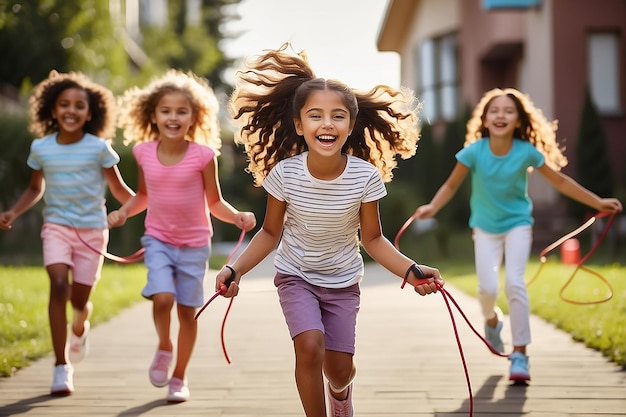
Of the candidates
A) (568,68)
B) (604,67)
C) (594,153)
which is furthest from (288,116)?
(604,67)

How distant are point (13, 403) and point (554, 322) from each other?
4.73 meters

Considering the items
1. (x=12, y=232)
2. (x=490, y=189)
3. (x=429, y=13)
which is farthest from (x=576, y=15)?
(x=490, y=189)

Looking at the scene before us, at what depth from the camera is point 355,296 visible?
4.44 meters

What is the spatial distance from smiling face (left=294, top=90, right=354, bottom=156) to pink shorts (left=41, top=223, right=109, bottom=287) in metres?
1.98

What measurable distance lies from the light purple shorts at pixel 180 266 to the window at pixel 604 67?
50.1ft

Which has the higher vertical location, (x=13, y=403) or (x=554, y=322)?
(x=13, y=403)

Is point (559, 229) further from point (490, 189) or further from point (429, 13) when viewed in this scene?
point (490, 189)

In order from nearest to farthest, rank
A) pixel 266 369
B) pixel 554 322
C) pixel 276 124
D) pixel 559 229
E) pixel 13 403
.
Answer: pixel 276 124
pixel 13 403
pixel 266 369
pixel 554 322
pixel 559 229

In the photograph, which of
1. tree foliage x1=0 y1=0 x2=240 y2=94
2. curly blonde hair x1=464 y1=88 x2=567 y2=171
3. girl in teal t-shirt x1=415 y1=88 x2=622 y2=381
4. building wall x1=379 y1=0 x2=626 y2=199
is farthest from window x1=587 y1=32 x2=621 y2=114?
girl in teal t-shirt x1=415 y1=88 x2=622 y2=381

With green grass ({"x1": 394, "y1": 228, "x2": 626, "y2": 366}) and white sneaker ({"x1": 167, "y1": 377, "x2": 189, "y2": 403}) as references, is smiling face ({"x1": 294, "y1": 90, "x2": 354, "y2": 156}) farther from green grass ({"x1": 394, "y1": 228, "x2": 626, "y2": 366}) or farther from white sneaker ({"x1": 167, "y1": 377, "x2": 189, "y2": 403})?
green grass ({"x1": 394, "y1": 228, "x2": 626, "y2": 366})

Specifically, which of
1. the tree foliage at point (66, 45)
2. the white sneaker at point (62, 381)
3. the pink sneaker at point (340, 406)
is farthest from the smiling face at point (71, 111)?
the tree foliage at point (66, 45)

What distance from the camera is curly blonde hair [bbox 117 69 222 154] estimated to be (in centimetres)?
583

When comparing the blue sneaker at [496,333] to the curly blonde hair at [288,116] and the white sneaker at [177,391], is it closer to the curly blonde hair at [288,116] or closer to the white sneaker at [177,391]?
the curly blonde hair at [288,116]

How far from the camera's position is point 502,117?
6250mm
